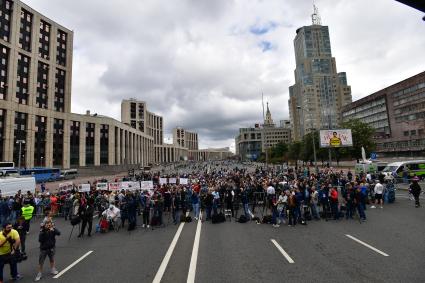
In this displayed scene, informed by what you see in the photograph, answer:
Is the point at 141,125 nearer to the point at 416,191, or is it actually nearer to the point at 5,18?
the point at 5,18

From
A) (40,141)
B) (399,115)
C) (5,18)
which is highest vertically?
(5,18)

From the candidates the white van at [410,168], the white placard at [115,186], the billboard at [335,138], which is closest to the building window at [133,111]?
the billboard at [335,138]

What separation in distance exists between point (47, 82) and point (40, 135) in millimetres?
17312

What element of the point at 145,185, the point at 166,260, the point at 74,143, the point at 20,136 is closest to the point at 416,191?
the point at 166,260

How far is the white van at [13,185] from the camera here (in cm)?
2427

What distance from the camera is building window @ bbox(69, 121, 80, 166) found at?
82.5 metres

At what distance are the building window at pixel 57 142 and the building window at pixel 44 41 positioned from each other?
20.9 meters

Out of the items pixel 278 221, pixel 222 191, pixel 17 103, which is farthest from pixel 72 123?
pixel 278 221

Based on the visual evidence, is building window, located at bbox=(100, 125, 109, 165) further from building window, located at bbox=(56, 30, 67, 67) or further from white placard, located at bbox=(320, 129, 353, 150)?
white placard, located at bbox=(320, 129, 353, 150)

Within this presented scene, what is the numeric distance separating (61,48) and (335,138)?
88938 millimetres

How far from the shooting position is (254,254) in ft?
29.3

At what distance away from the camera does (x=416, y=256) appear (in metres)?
8.09

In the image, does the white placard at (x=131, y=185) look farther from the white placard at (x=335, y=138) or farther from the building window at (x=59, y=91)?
the building window at (x=59, y=91)

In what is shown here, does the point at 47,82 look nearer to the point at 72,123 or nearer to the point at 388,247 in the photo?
the point at 72,123
